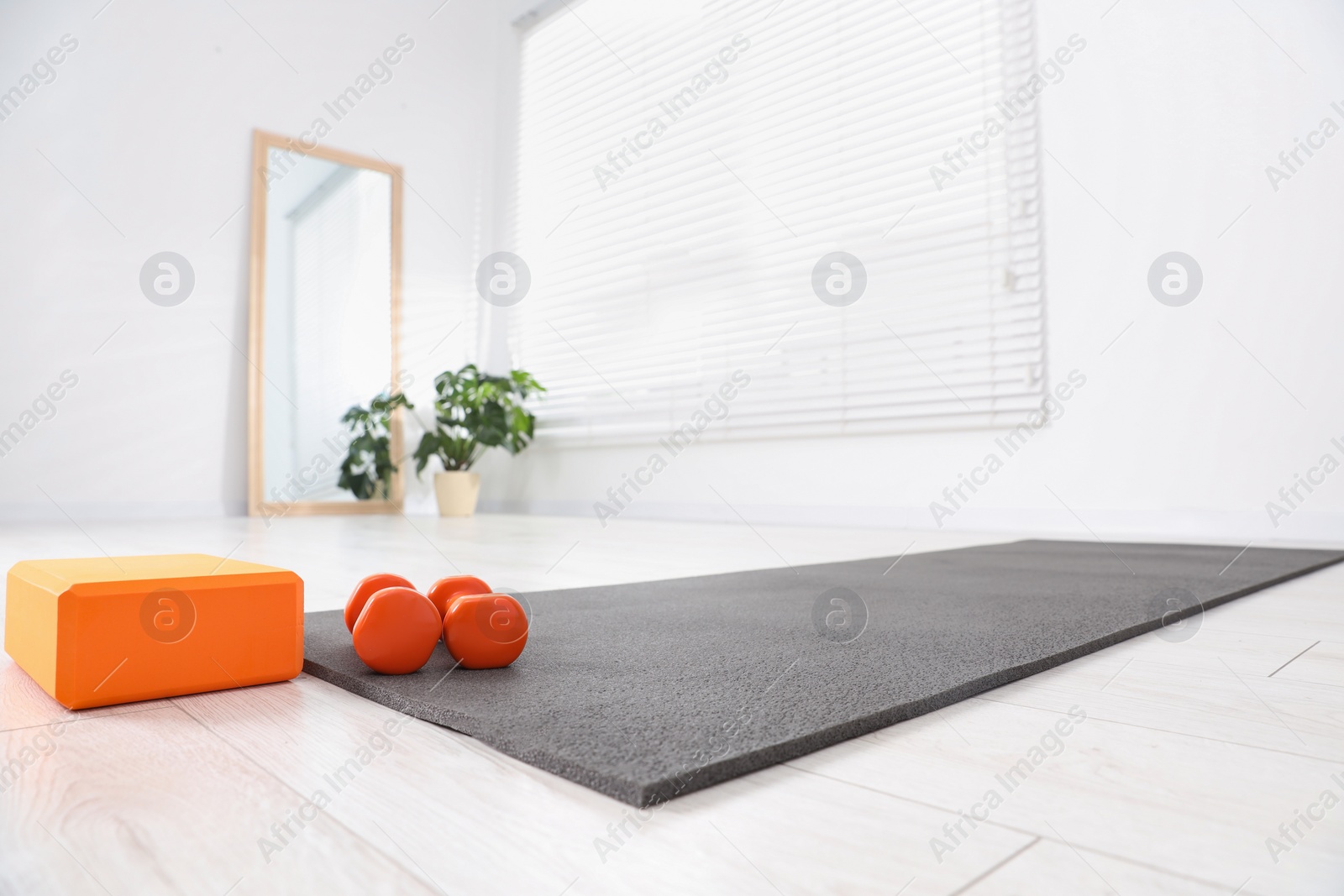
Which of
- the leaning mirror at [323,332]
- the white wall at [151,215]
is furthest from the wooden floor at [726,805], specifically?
the leaning mirror at [323,332]

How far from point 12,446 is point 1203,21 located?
511cm

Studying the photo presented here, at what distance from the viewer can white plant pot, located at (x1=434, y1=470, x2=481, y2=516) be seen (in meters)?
4.92

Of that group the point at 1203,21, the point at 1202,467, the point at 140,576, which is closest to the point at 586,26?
the point at 1203,21

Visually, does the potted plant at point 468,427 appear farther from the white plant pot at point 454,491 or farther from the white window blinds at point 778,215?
the white window blinds at point 778,215

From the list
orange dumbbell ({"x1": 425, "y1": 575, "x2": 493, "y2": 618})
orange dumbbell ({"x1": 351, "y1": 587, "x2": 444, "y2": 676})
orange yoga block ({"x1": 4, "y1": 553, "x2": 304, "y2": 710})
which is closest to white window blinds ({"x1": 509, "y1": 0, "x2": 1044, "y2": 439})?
orange dumbbell ({"x1": 425, "y1": 575, "x2": 493, "y2": 618})

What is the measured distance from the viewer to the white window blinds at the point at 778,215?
348cm

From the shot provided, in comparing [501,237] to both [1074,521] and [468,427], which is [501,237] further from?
[1074,521]

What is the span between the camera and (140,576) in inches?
33.6

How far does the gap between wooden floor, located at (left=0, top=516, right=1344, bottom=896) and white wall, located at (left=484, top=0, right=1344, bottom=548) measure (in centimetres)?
221

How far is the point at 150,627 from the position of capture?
86 centimetres

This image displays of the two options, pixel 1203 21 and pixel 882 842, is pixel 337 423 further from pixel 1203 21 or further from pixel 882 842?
pixel 882 842

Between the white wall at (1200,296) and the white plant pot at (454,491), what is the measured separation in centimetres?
163

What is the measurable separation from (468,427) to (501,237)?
4.70 ft

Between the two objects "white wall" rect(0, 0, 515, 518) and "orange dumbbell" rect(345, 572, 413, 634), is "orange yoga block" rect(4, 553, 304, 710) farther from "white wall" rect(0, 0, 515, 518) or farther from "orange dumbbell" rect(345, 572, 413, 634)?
"white wall" rect(0, 0, 515, 518)
